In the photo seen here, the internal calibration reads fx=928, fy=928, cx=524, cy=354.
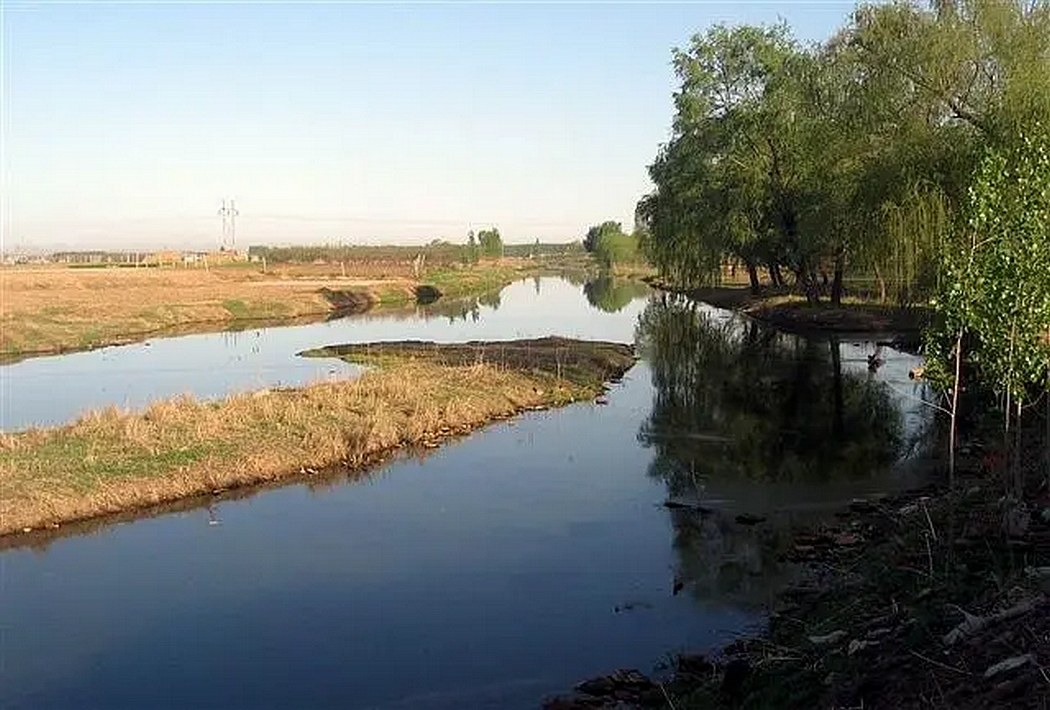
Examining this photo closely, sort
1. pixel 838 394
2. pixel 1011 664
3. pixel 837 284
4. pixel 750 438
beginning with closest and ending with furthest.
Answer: pixel 1011 664 → pixel 750 438 → pixel 838 394 → pixel 837 284

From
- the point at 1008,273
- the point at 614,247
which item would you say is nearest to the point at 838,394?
the point at 1008,273

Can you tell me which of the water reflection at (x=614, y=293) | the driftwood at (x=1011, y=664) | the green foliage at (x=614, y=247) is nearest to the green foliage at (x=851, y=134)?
the driftwood at (x=1011, y=664)

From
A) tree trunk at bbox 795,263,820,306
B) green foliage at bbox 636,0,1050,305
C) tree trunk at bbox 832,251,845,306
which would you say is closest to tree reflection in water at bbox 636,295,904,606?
green foliage at bbox 636,0,1050,305

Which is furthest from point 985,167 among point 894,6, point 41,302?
point 41,302

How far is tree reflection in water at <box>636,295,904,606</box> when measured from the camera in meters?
14.9

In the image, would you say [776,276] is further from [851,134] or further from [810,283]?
[851,134]

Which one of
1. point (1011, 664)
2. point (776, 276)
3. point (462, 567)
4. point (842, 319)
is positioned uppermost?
point (776, 276)

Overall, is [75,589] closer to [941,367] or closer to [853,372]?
[941,367]

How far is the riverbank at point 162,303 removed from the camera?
49.0 m

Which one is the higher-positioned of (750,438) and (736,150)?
(736,150)

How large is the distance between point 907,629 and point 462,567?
792 centimetres

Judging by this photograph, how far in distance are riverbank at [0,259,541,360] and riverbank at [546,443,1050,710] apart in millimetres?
41034

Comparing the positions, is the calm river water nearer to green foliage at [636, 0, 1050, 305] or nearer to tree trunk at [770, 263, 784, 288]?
green foliage at [636, 0, 1050, 305]

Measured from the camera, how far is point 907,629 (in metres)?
8.73
